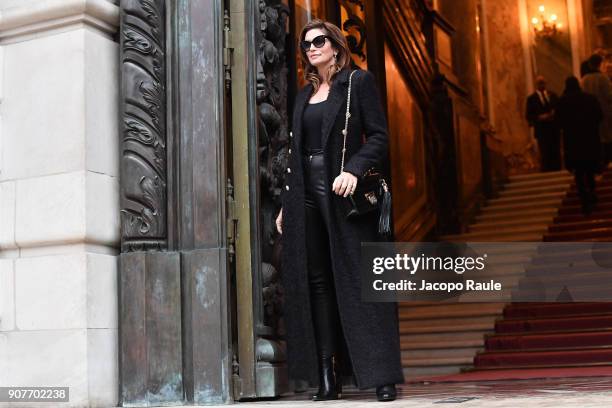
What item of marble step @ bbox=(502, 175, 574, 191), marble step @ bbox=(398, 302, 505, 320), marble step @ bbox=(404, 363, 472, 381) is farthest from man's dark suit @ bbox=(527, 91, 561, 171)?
marble step @ bbox=(404, 363, 472, 381)

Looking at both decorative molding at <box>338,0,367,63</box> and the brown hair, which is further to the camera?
decorative molding at <box>338,0,367,63</box>

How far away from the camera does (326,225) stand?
4.83m

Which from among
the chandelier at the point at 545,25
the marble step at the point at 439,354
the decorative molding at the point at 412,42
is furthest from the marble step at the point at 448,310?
the chandelier at the point at 545,25

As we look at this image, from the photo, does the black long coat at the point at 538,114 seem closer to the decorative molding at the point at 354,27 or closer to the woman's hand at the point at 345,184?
the decorative molding at the point at 354,27

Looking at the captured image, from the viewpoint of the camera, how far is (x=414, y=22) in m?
14.0

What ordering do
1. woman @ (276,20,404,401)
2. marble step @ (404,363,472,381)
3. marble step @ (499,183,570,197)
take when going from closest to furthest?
woman @ (276,20,404,401)
marble step @ (404,363,472,381)
marble step @ (499,183,570,197)

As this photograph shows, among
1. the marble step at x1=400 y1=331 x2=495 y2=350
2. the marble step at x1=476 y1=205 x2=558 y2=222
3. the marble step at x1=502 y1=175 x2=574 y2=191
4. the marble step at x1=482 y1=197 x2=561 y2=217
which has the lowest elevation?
the marble step at x1=400 y1=331 x2=495 y2=350

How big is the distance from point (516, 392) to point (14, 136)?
113 inches

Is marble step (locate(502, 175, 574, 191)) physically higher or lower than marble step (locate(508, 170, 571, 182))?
Result: lower

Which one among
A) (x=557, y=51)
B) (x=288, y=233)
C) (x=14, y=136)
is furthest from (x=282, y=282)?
(x=557, y=51)

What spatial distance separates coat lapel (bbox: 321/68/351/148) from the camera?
480cm

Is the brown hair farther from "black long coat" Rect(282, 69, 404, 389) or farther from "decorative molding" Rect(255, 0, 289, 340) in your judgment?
"decorative molding" Rect(255, 0, 289, 340)

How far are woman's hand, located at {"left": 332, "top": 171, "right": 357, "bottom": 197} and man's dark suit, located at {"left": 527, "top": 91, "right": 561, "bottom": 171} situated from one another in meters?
14.5

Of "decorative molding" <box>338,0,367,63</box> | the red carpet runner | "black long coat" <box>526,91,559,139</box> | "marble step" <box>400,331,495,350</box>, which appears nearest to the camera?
"decorative molding" <box>338,0,367,63</box>
